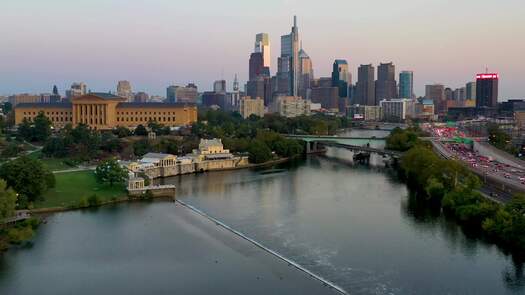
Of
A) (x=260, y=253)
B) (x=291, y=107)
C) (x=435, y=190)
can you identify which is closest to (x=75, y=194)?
(x=260, y=253)

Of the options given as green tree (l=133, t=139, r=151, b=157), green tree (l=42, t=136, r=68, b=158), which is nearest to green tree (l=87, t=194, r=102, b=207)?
green tree (l=42, t=136, r=68, b=158)

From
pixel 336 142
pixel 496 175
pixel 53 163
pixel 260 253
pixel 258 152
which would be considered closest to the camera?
pixel 260 253

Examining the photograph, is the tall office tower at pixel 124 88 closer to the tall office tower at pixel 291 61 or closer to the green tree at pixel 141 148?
the tall office tower at pixel 291 61

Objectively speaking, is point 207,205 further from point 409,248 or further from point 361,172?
point 361,172

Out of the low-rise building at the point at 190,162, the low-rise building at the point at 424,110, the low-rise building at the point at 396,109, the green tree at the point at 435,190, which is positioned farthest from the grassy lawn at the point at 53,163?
the low-rise building at the point at 424,110

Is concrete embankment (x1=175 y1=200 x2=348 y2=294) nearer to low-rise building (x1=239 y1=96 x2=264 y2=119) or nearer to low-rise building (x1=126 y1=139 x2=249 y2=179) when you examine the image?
low-rise building (x1=126 y1=139 x2=249 y2=179)

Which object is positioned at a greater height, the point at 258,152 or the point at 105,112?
the point at 105,112

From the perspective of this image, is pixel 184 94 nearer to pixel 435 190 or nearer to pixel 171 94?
pixel 171 94
